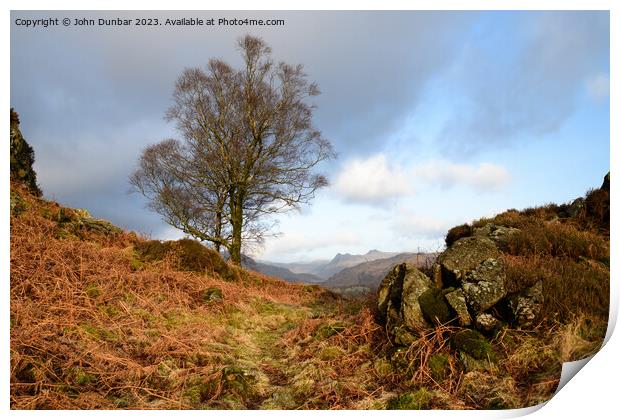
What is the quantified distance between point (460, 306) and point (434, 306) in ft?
0.79

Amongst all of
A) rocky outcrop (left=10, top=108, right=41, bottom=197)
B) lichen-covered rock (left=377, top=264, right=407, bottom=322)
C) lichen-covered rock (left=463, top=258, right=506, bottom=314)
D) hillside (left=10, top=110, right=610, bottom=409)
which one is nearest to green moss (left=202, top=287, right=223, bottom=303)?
hillside (left=10, top=110, right=610, bottom=409)

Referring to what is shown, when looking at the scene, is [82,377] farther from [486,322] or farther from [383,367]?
[486,322]

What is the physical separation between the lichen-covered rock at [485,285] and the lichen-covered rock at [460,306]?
5cm

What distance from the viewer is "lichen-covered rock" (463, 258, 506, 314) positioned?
11.6ft

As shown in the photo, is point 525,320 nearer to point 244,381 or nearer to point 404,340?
point 404,340

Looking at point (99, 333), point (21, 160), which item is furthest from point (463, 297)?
point (21, 160)

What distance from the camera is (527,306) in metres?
3.56

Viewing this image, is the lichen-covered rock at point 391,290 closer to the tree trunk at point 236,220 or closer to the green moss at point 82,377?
the green moss at point 82,377

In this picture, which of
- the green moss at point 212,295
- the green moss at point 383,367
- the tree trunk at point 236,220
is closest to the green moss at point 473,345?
the green moss at point 383,367

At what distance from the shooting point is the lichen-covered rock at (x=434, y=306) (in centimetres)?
362

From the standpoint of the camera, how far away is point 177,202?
47.0ft

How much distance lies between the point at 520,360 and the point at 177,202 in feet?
43.2

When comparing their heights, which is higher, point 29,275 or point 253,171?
point 253,171
